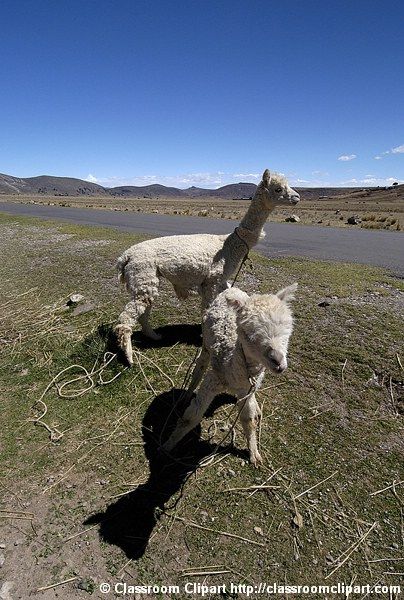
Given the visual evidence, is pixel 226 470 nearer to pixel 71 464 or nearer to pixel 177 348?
pixel 71 464

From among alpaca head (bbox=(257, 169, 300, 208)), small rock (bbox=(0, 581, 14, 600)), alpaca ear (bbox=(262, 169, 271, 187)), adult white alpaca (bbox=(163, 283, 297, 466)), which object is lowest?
small rock (bbox=(0, 581, 14, 600))

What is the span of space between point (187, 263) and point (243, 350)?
3102 mm

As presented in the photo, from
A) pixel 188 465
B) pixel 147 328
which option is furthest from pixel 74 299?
pixel 188 465

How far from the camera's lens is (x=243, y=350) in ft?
14.0

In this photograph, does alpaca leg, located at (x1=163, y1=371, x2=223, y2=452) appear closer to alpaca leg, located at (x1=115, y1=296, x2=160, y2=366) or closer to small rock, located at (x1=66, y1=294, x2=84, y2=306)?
alpaca leg, located at (x1=115, y1=296, x2=160, y2=366)

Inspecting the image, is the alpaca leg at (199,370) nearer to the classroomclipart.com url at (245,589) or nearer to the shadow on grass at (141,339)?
the shadow on grass at (141,339)

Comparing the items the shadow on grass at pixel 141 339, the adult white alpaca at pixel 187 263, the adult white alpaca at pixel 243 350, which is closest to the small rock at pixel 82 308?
the shadow on grass at pixel 141 339

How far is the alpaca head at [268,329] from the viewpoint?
12.0 feet

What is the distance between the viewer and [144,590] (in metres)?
3.62

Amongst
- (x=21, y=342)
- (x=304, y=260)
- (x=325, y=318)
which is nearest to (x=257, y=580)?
(x=325, y=318)

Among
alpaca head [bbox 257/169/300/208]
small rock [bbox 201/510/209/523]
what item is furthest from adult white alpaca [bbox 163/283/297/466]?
alpaca head [bbox 257/169/300/208]

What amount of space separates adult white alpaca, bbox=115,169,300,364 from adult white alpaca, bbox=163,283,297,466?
1770 mm

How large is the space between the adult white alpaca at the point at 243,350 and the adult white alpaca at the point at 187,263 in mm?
1770

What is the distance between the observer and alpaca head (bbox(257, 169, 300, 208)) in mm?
6660
